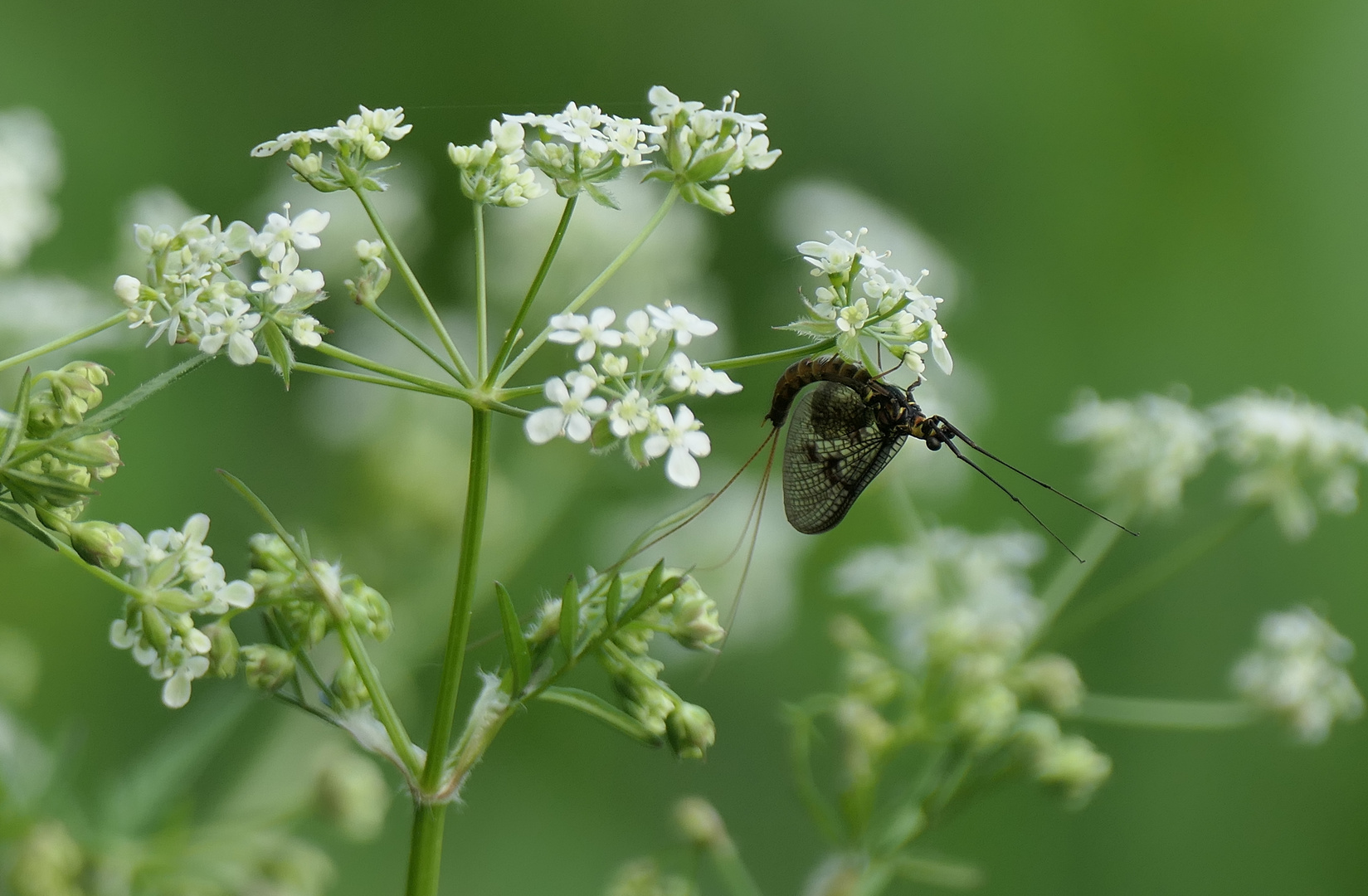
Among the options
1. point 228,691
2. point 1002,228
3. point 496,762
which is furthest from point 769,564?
point 1002,228

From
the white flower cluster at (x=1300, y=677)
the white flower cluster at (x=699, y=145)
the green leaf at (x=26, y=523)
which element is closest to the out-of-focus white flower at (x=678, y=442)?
the white flower cluster at (x=699, y=145)

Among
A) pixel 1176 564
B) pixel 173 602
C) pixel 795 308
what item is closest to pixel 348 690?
pixel 173 602

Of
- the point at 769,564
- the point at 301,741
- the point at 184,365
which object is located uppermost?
the point at 769,564

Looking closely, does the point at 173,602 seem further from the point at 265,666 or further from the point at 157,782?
the point at 157,782

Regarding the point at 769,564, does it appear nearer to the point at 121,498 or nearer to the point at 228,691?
the point at 228,691

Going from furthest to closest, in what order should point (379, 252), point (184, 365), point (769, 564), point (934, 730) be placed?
point (769, 564) → point (934, 730) → point (379, 252) → point (184, 365)

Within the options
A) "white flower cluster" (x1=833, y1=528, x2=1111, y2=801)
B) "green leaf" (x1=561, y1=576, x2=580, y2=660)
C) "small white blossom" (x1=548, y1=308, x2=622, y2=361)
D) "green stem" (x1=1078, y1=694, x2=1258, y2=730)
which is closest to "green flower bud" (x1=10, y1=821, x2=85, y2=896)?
"green leaf" (x1=561, y1=576, x2=580, y2=660)
